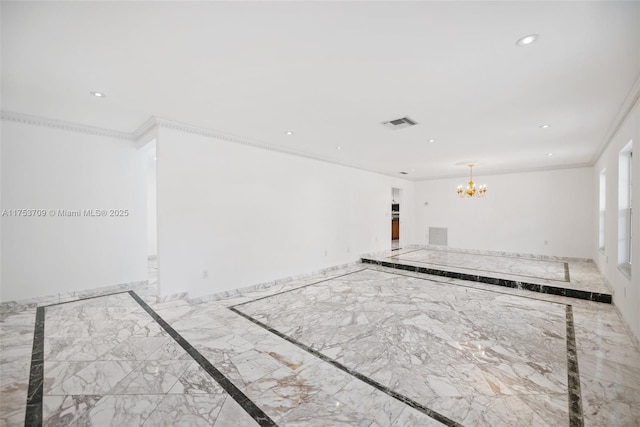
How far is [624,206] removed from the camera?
3682 mm

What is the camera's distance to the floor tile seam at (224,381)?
5.89 feet

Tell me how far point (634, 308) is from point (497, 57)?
10.1ft

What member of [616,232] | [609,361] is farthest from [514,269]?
[609,361]

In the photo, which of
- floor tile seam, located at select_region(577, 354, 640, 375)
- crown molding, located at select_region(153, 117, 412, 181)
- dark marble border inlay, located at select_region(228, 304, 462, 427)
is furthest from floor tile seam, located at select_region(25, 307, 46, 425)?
floor tile seam, located at select_region(577, 354, 640, 375)

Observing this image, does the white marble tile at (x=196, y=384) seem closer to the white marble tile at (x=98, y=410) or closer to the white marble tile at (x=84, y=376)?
the white marble tile at (x=98, y=410)

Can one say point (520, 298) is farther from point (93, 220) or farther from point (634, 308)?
point (93, 220)

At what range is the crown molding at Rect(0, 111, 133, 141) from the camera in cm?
347

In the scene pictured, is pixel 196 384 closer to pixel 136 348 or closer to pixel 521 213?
pixel 136 348

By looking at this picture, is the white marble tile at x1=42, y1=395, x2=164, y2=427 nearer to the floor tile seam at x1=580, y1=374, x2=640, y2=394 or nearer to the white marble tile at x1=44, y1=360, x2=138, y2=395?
the white marble tile at x1=44, y1=360, x2=138, y2=395

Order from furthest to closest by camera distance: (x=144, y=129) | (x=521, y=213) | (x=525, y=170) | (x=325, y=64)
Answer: (x=521, y=213) → (x=525, y=170) → (x=144, y=129) → (x=325, y=64)

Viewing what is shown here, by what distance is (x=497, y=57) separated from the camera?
218 cm

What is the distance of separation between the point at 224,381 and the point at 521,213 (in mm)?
8664

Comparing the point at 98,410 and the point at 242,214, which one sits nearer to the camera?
the point at 98,410

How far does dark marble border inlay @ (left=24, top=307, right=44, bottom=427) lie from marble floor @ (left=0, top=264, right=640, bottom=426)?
0.01m
